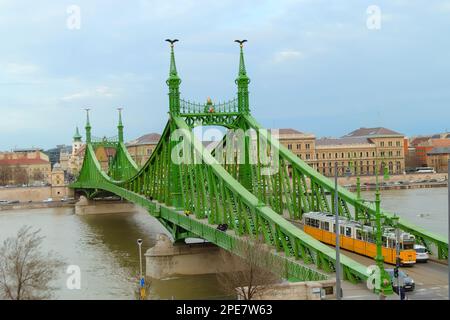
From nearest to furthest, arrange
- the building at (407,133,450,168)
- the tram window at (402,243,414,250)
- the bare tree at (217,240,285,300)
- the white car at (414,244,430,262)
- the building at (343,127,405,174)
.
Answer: the bare tree at (217,240,285,300) < the tram window at (402,243,414,250) < the white car at (414,244,430,262) < the building at (343,127,405,174) < the building at (407,133,450,168)

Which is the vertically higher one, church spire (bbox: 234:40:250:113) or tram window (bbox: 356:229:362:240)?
church spire (bbox: 234:40:250:113)

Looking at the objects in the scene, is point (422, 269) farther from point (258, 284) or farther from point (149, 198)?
point (149, 198)

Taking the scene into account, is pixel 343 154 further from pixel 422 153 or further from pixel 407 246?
pixel 407 246

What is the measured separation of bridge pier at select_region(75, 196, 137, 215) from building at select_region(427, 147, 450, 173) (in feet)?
232

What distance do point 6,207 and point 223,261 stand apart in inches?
2622

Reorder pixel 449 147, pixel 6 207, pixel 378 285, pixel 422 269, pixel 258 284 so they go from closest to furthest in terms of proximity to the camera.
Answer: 1. pixel 378 285
2. pixel 258 284
3. pixel 422 269
4. pixel 6 207
5. pixel 449 147

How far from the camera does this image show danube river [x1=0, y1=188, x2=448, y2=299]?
31250 millimetres

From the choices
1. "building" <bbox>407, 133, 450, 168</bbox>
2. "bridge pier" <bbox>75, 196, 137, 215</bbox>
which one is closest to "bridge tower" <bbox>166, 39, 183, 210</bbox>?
"bridge pier" <bbox>75, 196, 137, 215</bbox>

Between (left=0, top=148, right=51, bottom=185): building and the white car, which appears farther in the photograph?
(left=0, top=148, right=51, bottom=185): building

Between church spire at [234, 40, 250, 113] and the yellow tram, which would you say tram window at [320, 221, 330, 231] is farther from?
church spire at [234, 40, 250, 113]

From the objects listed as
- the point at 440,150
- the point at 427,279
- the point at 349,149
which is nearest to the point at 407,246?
the point at 427,279

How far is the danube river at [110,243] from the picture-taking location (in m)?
31.2

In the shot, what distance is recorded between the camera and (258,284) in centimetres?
2080
